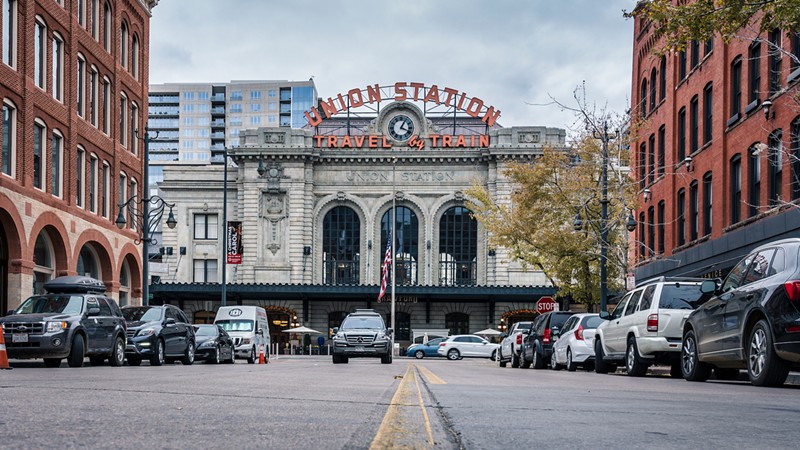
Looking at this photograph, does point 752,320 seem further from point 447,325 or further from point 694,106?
point 447,325

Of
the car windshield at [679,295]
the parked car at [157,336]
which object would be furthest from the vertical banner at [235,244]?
the car windshield at [679,295]

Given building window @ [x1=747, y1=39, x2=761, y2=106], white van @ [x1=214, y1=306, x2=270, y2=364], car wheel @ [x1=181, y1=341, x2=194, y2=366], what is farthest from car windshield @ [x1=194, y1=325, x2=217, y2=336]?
building window @ [x1=747, y1=39, x2=761, y2=106]

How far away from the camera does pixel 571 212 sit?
127 feet

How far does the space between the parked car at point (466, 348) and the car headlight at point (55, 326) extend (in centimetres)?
3925

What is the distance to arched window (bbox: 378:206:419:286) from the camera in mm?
72812

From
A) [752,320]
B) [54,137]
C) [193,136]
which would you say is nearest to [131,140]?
[54,137]

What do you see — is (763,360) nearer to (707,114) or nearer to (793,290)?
(793,290)

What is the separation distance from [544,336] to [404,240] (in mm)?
45556

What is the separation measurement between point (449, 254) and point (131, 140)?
34.8m

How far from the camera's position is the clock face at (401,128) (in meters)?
72.0

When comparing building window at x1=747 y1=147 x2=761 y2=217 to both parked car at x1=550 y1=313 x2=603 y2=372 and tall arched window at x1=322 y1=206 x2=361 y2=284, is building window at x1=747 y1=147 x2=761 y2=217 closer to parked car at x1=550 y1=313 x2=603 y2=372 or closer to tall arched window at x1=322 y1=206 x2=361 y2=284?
parked car at x1=550 y1=313 x2=603 y2=372

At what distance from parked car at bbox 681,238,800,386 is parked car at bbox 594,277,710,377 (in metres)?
2.37

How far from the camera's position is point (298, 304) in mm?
71625

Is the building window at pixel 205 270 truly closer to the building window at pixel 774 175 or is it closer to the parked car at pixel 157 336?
the parked car at pixel 157 336
